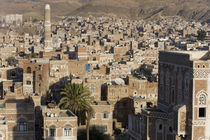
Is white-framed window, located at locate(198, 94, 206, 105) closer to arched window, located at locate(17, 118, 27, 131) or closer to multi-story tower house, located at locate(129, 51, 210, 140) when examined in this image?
multi-story tower house, located at locate(129, 51, 210, 140)

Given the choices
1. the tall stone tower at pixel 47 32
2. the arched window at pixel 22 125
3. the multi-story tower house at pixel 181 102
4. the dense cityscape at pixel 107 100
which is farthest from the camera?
the tall stone tower at pixel 47 32

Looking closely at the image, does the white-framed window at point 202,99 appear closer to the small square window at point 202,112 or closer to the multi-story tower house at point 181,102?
the multi-story tower house at point 181,102

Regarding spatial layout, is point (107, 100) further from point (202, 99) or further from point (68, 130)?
point (202, 99)

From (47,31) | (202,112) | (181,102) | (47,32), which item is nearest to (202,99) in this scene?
(202,112)

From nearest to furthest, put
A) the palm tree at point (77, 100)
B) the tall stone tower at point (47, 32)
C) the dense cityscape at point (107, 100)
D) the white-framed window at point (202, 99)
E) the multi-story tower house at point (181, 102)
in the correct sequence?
the multi-story tower house at point (181, 102), the white-framed window at point (202, 99), the dense cityscape at point (107, 100), the palm tree at point (77, 100), the tall stone tower at point (47, 32)

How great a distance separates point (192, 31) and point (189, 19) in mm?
63098

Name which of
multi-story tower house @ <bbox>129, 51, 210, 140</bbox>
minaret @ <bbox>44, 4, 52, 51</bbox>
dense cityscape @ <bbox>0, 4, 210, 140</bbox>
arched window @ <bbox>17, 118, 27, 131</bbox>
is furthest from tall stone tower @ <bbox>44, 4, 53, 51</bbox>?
multi-story tower house @ <bbox>129, 51, 210, 140</bbox>

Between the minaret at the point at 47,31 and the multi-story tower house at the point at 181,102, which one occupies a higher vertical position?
the minaret at the point at 47,31

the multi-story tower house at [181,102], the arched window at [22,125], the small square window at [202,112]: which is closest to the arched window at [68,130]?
the arched window at [22,125]

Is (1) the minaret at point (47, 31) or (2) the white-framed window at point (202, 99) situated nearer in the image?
(2) the white-framed window at point (202, 99)

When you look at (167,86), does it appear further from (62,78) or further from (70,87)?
(62,78)

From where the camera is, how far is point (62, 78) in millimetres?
48125

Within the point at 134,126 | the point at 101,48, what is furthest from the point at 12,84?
the point at 101,48

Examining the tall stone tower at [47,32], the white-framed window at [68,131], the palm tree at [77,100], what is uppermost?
the tall stone tower at [47,32]
